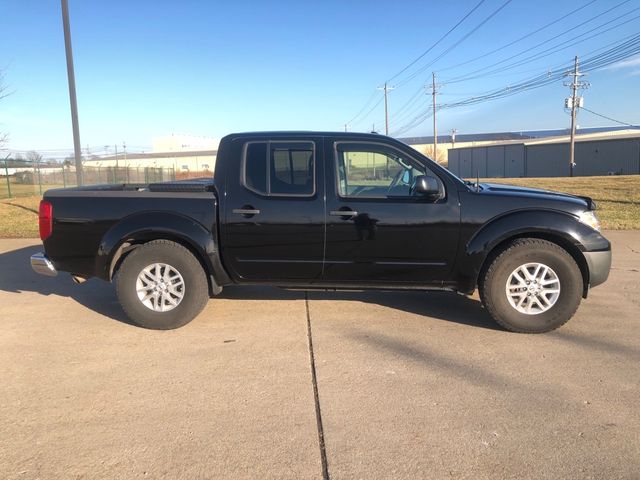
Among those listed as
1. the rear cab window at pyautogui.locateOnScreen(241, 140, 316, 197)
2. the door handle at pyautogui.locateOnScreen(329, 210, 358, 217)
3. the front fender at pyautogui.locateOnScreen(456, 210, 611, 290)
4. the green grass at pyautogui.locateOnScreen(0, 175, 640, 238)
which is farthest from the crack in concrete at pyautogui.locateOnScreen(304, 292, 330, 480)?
the green grass at pyautogui.locateOnScreen(0, 175, 640, 238)

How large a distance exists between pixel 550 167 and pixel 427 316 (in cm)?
5777

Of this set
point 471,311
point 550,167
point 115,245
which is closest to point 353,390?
point 471,311

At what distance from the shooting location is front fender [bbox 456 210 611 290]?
4.44 m

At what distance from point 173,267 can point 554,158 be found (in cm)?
5883

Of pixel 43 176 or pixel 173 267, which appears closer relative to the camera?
pixel 173 267

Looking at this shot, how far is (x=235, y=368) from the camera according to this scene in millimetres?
3893

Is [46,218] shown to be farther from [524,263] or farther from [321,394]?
[524,263]

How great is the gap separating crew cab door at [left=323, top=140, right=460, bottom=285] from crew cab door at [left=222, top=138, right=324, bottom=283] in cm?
15

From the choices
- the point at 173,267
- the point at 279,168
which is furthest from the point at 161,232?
the point at 279,168

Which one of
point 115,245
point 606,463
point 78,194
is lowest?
point 606,463

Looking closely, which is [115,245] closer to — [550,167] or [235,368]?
[235,368]

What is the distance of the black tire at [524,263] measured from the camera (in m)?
4.46

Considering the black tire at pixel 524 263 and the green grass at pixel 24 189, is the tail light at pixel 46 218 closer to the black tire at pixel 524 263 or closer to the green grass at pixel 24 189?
the black tire at pixel 524 263

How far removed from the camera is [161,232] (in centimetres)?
468
